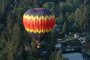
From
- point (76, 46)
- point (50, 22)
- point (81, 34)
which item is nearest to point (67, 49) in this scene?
point (76, 46)

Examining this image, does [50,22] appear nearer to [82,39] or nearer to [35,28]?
[35,28]

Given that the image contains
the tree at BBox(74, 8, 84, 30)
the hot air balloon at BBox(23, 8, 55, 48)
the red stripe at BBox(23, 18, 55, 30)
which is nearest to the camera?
the hot air balloon at BBox(23, 8, 55, 48)

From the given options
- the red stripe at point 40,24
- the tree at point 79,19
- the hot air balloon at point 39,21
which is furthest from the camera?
A: the tree at point 79,19

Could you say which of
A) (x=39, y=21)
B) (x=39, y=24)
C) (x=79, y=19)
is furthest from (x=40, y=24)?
(x=79, y=19)

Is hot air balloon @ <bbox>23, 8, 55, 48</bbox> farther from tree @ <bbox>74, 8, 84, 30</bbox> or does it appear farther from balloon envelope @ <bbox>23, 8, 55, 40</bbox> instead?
tree @ <bbox>74, 8, 84, 30</bbox>

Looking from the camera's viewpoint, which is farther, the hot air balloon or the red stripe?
the red stripe

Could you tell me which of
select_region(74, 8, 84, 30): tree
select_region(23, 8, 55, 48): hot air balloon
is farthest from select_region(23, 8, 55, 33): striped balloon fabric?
select_region(74, 8, 84, 30): tree

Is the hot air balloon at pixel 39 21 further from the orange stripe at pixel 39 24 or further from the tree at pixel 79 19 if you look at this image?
the tree at pixel 79 19

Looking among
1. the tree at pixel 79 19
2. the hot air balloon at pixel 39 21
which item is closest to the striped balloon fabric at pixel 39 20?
the hot air balloon at pixel 39 21
